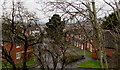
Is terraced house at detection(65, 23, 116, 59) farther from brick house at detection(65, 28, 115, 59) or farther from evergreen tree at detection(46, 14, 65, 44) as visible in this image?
evergreen tree at detection(46, 14, 65, 44)

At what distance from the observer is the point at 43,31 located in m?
7.68

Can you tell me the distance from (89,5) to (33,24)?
5.84m

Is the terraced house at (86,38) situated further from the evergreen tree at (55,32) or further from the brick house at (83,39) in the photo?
the evergreen tree at (55,32)

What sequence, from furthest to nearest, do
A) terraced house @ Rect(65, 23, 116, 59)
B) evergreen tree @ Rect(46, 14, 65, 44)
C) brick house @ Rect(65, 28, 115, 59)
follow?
1. evergreen tree @ Rect(46, 14, 65, 44)
2. brick house @ Rect(65, 28, 115, 59)
3. terraced house @ Rect(65, 23, 116, 59)

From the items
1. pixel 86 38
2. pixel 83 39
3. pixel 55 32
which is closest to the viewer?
pixel 86 38

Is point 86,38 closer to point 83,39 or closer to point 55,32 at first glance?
point 83,39

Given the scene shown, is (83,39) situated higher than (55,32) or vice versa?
(55,32)

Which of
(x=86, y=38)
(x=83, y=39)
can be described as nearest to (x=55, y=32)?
(x=83, y=39)

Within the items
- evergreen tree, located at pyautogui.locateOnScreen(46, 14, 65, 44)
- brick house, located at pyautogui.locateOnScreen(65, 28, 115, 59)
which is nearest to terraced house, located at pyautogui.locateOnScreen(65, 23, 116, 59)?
brick house, located at pyautogui.locateOnScreen(65, 28, 115, 59)

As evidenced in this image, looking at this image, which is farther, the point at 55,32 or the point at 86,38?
the point at 55,32

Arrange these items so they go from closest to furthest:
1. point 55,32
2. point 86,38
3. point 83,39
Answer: point 86,38, point 83,39, point 55,32

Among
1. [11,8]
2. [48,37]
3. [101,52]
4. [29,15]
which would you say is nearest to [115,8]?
[101,52]

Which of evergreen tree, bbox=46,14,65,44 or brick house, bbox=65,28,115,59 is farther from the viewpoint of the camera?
evergreen tree, bbox=46,14,65,44

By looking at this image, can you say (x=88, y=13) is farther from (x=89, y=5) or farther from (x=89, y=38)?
(x=89, y=38)
